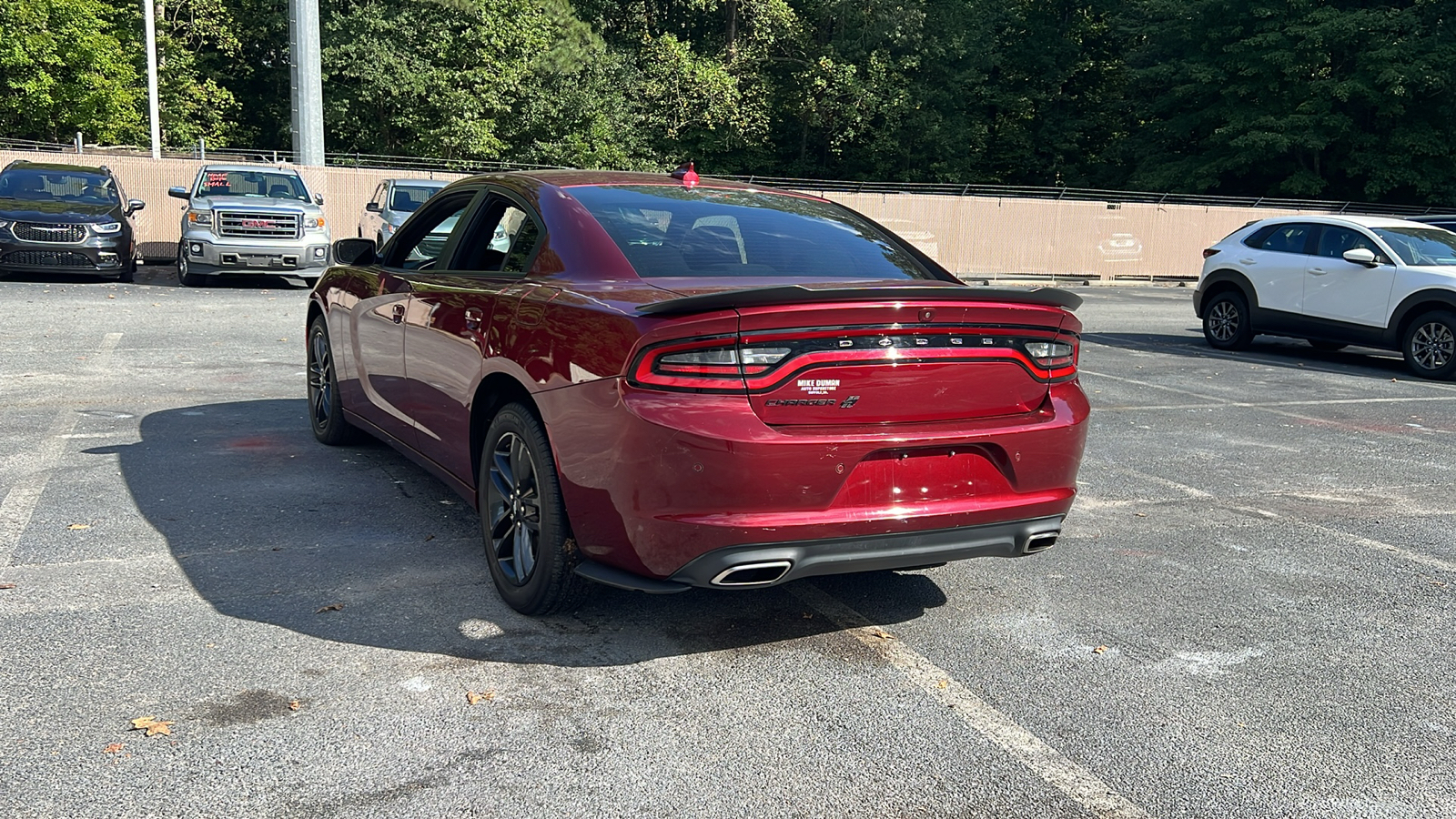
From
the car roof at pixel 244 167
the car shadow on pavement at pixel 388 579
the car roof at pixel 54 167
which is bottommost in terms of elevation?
the car shadow on pavement at pixel 388 579

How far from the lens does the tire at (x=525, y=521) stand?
13.1 feet

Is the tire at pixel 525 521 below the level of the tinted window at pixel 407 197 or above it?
below

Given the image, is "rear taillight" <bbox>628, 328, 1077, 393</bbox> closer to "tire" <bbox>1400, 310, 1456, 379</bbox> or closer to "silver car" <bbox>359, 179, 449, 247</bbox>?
"tire" <bbox>1400, 310, 1456, 379</bbox>

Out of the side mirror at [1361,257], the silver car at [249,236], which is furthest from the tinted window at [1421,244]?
the silver car at [249,236]

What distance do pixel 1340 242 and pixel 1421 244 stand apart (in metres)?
0.80

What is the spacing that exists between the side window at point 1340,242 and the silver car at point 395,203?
12.1 metres

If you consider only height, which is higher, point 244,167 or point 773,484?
point 244,167

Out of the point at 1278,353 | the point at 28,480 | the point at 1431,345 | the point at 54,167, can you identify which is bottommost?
the point at 28,480

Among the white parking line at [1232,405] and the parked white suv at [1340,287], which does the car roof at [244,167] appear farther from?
the parked white suv at [1340,287]

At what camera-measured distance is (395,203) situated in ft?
61.4

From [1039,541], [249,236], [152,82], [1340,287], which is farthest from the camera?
[152,82]

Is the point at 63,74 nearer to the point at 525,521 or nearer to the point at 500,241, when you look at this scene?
the point at 500,241

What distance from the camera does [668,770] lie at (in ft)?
10.4

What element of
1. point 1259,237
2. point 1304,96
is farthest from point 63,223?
point 1304,96
